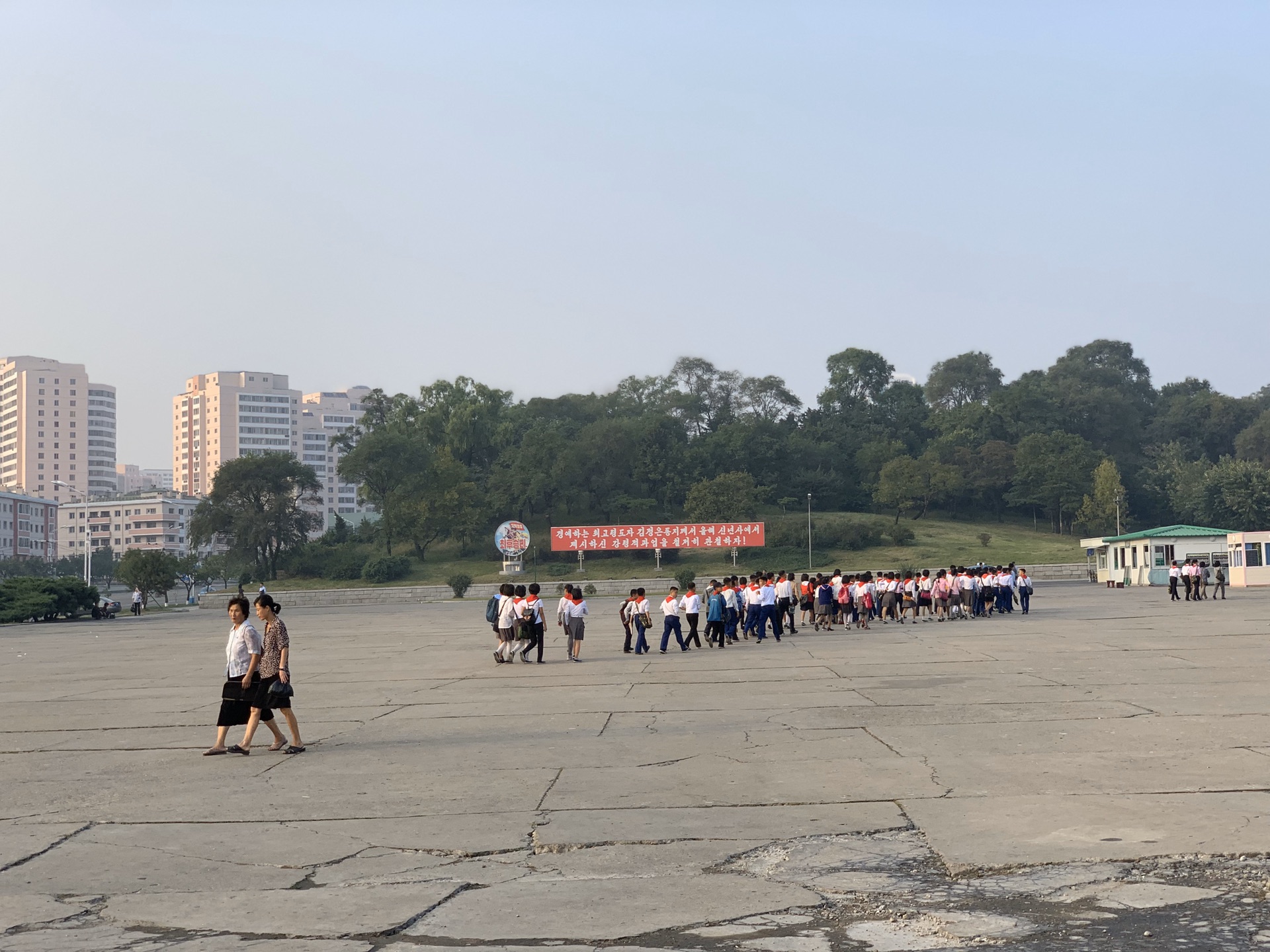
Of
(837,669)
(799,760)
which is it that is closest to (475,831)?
(799,760)

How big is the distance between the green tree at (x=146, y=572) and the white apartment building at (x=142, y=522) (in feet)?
338

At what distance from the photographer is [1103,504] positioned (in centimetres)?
9850

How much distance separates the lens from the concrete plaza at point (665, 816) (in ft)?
19.0

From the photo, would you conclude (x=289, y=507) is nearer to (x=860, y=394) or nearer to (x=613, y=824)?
(x=860, y=394)

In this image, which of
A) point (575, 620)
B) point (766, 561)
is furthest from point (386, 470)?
point (575, 620)

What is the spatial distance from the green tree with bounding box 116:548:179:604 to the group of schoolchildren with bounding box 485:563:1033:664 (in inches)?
1534

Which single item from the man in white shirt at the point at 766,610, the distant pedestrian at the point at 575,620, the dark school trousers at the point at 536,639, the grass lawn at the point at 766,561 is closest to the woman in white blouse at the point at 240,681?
the dark school trousers at the point at 536,639

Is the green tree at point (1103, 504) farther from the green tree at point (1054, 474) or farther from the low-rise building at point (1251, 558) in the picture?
the low-rise building at point (1251, 558)

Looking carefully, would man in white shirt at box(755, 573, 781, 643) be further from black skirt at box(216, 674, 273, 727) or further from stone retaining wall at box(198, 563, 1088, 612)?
stone retaining wall at box(198, 563, 1088, 612)

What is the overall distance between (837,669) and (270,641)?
10362 millimetres

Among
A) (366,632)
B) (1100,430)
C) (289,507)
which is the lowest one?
(366,632)

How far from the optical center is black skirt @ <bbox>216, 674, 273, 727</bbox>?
11531mm

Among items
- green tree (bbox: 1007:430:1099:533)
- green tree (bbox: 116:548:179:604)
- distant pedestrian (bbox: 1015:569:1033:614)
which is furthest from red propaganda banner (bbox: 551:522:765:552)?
green tree (bbox: 1007:430:1099:533)

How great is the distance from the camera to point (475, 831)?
7.93m
